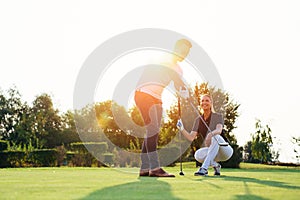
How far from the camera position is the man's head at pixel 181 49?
6602mm

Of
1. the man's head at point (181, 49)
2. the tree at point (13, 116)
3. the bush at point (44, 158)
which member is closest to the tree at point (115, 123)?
the tree at point (13, 116)

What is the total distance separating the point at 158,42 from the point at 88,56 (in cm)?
333

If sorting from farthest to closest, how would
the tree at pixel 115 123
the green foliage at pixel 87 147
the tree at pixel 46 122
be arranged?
the tree at pixel 46 122
the tree at pixel 115 123
the green foliage at pixel 87 147

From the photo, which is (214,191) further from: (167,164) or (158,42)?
(167,164)

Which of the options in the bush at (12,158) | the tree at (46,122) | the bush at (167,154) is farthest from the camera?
the tree at (46,122)

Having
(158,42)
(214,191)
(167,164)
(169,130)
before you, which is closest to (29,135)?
(169,130)

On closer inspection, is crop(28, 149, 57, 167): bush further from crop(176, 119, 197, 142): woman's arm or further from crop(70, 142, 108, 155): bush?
crop(176, 119, 197, 142): woman's arm

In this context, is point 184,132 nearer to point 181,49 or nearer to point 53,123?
point 181,49

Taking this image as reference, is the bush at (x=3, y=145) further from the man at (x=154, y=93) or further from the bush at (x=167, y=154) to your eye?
the man at (x=154, y=93)

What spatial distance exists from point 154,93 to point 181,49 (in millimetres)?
760

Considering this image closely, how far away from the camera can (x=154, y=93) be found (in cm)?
676

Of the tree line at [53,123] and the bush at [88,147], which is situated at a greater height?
the tree line at [53,123]

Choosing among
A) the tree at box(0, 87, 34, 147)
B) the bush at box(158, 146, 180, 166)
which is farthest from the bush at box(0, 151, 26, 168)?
the tree at box(0, 87, 34, 147)

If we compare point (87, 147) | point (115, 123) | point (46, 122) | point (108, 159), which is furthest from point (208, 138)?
point (46, 122)
